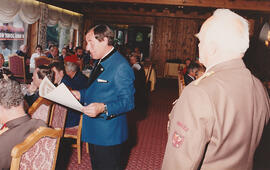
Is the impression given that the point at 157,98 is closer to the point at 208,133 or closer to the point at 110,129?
the point at 110,129

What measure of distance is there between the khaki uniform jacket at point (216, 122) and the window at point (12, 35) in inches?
303

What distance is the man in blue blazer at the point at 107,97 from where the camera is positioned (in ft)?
5.86

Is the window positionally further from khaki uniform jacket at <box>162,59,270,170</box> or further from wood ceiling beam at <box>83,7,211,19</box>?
khaki uniform jacket at <box>162,59,270,170</box>

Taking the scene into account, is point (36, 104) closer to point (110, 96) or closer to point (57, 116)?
point (57, 116)

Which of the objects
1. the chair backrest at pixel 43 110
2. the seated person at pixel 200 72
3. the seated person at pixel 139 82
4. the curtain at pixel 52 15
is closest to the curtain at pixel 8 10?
the curtain at pixel 52 15

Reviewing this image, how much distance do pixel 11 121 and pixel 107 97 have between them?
2.13ft

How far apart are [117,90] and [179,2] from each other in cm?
664

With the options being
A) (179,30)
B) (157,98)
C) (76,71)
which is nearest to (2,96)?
(76,71)

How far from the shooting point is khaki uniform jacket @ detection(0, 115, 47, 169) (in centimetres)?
129

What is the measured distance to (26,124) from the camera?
1398 mm

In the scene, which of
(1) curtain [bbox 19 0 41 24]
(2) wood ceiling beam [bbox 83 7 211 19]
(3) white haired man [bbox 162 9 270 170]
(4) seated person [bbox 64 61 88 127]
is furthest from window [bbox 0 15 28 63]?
(3) white haired man [bbox 162 9 270 170]

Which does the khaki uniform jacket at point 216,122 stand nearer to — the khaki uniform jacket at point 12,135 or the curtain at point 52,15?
the khaki uniform jacket at point 12,135

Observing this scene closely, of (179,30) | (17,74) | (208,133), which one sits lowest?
(17,74)

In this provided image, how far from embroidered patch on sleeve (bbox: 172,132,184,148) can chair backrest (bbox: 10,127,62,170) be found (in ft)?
2.30
